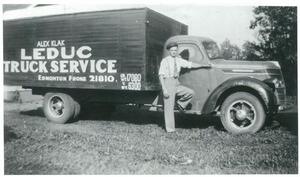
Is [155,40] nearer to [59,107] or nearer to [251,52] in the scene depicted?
[59,107]

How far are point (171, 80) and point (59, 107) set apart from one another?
2.85 metres

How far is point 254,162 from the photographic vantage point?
509cm

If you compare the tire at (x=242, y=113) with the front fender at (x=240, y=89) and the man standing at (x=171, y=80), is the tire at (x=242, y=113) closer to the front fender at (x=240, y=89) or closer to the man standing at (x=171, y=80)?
the front fender at (x=240, y=89)

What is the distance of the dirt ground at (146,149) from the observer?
4988 mm

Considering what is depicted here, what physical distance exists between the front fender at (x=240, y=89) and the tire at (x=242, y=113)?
110 millimetres

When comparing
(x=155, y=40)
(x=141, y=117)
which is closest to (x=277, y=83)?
(x=155, y=40)

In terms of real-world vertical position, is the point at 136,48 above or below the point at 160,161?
above

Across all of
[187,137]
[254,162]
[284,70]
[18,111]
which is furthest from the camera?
[284,70]

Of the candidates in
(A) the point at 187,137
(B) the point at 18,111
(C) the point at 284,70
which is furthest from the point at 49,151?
(C) the point at 284,70

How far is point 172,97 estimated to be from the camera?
6.89 metres

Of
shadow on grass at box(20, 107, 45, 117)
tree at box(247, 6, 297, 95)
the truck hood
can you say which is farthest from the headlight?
shadow on grass at box(20, 107, 45, 117)

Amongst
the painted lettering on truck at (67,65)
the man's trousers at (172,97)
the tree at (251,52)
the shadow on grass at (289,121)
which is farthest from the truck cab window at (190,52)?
the tree at (251,52)

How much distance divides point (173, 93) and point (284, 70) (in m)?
5.36

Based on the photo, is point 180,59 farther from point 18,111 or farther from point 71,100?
point 18,111
